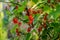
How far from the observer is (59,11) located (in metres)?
0.93

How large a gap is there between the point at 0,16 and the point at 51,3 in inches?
12.9

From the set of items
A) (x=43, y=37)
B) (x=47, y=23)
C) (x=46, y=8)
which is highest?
(x=46, y=8)

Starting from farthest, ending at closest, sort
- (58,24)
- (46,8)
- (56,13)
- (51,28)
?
(51,28)
(58,24)
(46,8)
(56,13)

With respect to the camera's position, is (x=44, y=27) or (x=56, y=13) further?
(x=44, y=27)

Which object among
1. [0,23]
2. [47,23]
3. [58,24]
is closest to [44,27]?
[47,23]

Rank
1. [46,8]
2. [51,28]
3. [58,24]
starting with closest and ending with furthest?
[46,8] < [58,24] < [51,28]

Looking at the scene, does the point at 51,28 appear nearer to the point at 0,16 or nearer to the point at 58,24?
the point at 58,24

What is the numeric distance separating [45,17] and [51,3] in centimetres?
10

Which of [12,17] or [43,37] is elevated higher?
[12,17]

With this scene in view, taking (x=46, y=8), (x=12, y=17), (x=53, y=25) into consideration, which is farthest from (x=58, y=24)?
(x=12, y=17)

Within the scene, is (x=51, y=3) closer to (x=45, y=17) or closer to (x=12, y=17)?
(x=45, y=17)

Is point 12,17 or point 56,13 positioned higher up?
point 56,13

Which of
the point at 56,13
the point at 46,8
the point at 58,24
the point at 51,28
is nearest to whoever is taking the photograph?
the point at 56,13

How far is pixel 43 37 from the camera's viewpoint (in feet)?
4.33
